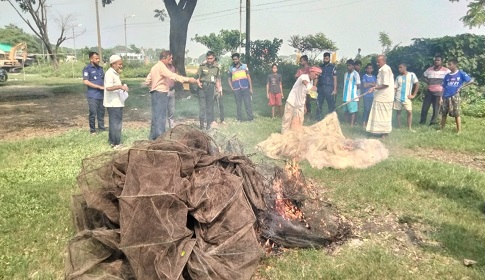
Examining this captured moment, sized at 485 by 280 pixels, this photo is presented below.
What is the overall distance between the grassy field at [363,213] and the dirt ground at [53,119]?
12 centimetres

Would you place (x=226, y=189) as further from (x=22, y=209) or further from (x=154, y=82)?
(x=154, y=82)

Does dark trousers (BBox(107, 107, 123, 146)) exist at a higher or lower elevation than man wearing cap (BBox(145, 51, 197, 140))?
lower

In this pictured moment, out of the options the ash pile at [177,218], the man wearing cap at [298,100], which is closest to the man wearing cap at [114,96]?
the man wearing cap at [298,100]

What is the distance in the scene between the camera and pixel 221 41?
160 feet

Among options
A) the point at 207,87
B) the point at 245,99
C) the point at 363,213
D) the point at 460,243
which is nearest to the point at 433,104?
the point at 245,99

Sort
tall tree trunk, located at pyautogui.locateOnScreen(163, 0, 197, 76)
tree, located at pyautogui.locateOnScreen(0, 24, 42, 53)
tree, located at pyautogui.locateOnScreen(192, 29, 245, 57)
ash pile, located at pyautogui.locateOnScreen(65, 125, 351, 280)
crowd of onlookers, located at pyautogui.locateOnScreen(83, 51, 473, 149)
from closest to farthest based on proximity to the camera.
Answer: ash pile, located at pyautogui.locateOnScreen(65, 125, 351, 280) → crowd of onlookers, located at pyautogui.locateOnScreen(83, 51, 473, 149) → tall tree trunk, located at pyautogui.locateOnScreen(163, 0, 197, 76) → tree, located at pyautogui.locateOnScreen(192, 29, 245, 57) → tree, located at pyautogui.locateOnScreen(0, 24, 42, 53)

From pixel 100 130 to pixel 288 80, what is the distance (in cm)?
1396

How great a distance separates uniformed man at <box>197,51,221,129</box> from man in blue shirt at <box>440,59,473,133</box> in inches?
224

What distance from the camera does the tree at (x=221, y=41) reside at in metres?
45.3

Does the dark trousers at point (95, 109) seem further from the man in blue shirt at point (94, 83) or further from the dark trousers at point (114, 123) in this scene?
the dark trousers at point (114, 123)

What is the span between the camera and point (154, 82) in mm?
7809

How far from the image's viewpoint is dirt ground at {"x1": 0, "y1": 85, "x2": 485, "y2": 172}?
7.42m

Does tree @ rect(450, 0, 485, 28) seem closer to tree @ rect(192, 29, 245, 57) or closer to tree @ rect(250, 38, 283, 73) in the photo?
tree @ rect(250, 38, 283, 73)

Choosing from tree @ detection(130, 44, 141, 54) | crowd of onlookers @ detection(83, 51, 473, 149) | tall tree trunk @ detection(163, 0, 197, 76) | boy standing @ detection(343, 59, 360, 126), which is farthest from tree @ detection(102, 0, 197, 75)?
tree @ detection(130, 44, 141, 54)
